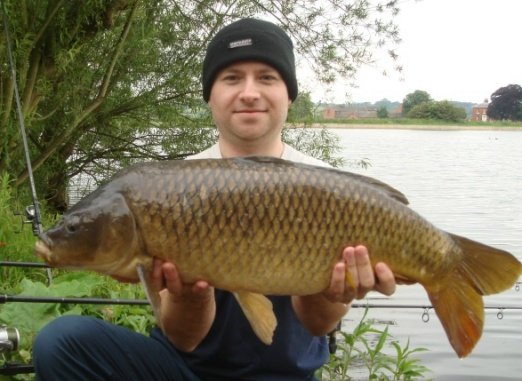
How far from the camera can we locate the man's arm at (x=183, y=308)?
6.95 feet

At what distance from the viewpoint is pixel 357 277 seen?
7.18 ft

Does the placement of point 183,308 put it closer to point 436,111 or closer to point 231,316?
point 231,316

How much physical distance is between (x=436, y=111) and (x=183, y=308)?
53.4 meters

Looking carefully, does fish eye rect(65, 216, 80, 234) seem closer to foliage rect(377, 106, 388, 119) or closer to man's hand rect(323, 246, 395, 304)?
man's hand rect(323, 246, 395, 304)

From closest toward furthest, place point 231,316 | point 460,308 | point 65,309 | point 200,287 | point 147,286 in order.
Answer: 1. point 147,286
2. point 200,287
3. point 460,308
4. point 231,316
5. point 65,309

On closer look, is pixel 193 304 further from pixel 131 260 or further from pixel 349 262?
pixel 349 262

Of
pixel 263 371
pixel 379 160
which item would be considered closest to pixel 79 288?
pixel 263 371

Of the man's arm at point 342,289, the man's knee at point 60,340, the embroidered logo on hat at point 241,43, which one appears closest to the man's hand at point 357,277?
the man's arm at point 342,289

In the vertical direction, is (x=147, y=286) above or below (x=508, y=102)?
below

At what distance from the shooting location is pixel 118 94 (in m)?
8.19

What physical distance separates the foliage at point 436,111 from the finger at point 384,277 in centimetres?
5127

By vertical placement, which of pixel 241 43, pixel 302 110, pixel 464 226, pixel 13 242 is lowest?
pixel 464 226

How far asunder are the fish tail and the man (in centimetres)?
17

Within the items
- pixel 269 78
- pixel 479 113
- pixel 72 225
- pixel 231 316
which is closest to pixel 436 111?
pixel 479 113
